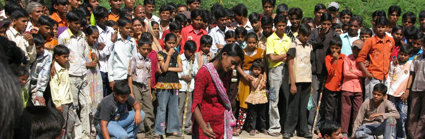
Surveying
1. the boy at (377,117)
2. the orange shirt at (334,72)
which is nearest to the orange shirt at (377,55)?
the orange shirt at (334,72)

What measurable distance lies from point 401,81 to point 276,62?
2.10 meters

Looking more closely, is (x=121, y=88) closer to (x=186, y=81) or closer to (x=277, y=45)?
(x=186, y=81)

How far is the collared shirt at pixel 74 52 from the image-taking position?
7222 millimetres

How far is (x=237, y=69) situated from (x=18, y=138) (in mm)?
6715

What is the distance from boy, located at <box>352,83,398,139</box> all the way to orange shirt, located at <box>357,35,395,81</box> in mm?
546

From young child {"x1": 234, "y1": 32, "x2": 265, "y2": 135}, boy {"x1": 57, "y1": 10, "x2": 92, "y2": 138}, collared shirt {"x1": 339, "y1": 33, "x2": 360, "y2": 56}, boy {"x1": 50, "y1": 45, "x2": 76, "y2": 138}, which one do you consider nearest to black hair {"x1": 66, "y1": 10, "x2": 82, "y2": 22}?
boy {"x1": 57, "y1": 10, "x2": 92, "y2": 138}

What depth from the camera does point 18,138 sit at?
1738 mm

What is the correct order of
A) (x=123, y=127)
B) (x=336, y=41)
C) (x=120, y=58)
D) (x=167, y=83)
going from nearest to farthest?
(x=123, y=127), (x=120, y=58), (x=167, y=83), (x=336, y=41)

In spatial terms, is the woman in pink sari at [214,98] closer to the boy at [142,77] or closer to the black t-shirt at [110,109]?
the black t-shirt at [110,109]

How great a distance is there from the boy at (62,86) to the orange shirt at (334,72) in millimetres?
4169

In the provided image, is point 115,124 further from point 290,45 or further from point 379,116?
point 379,116

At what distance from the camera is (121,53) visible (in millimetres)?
7625

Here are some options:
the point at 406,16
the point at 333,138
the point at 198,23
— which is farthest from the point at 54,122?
the point at 406,16

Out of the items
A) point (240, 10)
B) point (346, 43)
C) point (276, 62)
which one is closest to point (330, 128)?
point (276, 62)
